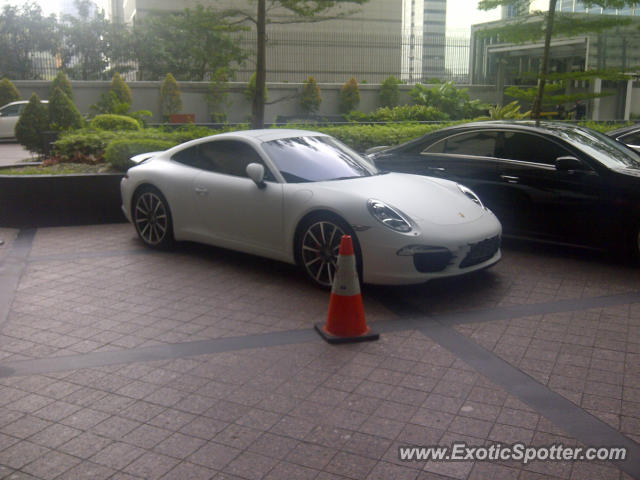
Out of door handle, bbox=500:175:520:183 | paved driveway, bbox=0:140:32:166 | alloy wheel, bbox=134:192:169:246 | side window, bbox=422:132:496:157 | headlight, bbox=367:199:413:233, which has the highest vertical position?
side window, bbox=422:132:496:157

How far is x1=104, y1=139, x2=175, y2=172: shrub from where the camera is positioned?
10.0 meters

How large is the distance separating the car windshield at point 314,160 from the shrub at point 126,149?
3.93 meters

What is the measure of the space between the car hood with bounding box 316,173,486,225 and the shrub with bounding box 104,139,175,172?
4.72 m

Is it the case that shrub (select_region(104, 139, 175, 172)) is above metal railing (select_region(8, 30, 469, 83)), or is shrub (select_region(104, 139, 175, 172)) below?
below

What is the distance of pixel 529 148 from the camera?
760cm

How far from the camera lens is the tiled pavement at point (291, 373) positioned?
332 centimetres

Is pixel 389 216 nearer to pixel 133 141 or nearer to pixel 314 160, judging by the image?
pixel 314 160

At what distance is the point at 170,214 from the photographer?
24.4 ft

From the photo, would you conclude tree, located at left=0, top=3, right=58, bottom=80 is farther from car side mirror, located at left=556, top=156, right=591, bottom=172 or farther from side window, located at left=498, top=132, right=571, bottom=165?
car side mirror, located at left=556, top=156, right=591, bottom=172

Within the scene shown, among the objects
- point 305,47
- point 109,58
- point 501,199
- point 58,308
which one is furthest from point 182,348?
point 109,58

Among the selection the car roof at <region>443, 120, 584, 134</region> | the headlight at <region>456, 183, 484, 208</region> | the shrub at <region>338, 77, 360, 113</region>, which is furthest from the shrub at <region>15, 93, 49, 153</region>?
the shrub at <region>338, 77, 360, 113</region>

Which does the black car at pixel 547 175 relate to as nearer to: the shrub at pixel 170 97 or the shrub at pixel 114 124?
the shrub at pixel 114 124

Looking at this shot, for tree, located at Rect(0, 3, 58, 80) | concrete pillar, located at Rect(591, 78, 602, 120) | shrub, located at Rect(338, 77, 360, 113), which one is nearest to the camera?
shrub, located at Rect(338, 77, 360, 113)

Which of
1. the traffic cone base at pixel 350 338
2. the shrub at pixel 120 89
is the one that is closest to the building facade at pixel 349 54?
the shrub at pixel 120 89
